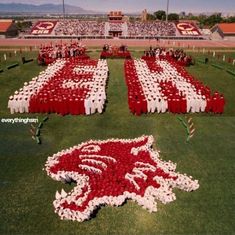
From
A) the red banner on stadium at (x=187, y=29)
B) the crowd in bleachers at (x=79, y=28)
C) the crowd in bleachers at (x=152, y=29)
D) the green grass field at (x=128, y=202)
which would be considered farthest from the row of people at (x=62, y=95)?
the red banner on stadium at (x=187, y=29)

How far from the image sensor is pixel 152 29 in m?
90.6

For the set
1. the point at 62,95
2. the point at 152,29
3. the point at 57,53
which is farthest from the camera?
the point at 152,29

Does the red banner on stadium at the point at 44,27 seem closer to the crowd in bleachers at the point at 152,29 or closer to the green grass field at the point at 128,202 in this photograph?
the crowd in bleachers at the point at 152,29

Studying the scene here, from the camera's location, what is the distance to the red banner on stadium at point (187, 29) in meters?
87.1

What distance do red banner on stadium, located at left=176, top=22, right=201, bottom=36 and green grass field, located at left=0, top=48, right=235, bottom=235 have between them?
59.7 meters

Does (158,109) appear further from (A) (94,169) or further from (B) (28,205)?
(B) (28,205)

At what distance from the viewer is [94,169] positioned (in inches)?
669

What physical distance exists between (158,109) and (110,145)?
780cm

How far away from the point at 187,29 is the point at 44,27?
1493 inches

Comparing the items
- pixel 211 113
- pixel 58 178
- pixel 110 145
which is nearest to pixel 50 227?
pixel 58 178

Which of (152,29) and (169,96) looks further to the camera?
(152,29)

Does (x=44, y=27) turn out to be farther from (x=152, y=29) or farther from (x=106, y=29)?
(x=152, y=29)

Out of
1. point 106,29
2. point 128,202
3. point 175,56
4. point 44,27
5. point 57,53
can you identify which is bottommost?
point 128,202

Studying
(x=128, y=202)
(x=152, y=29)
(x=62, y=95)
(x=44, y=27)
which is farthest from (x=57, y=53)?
(x=152, y=29)
